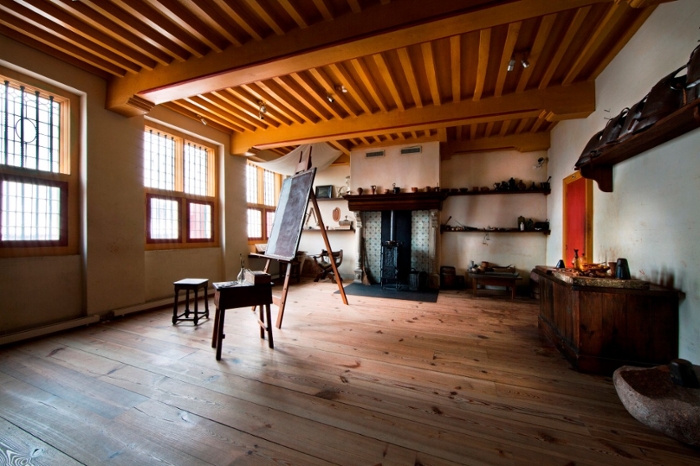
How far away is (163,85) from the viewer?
319 cm

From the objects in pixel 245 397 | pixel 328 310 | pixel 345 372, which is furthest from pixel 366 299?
pixel 245 397

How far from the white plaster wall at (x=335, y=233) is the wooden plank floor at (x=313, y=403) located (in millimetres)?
3885

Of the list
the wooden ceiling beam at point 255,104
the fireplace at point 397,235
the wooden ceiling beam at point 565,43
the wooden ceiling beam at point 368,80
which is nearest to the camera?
the wooden ceiling beam at point 565,43

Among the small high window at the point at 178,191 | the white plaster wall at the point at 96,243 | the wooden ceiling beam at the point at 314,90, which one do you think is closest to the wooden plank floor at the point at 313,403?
the white plaster wall at the point at 96,243

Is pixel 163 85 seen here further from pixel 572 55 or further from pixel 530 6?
pixel 572 55

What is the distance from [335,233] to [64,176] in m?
5.01

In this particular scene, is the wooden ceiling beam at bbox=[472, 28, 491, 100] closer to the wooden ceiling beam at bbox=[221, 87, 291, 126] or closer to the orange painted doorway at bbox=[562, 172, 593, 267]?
the orange painted doorway at bbox=[562, 172, 593, 267]

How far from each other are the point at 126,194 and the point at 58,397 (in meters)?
2.83

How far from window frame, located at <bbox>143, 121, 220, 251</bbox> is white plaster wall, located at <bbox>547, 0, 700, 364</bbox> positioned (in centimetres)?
618

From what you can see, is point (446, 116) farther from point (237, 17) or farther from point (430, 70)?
point (237, 17)

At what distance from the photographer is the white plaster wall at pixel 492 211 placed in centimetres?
550

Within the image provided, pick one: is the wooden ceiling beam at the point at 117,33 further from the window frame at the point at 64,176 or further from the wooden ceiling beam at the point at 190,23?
the window frame at the point at 64,176

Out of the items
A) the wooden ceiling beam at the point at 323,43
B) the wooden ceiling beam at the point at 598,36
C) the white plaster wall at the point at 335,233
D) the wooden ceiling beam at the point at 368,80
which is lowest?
the white plaster wall at the point at 335,233

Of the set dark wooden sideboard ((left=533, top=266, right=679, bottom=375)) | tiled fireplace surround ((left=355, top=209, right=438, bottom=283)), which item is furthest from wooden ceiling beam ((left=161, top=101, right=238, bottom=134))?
dark wooden sideboard ((left=533, top=266, right=679, bottom=375))
